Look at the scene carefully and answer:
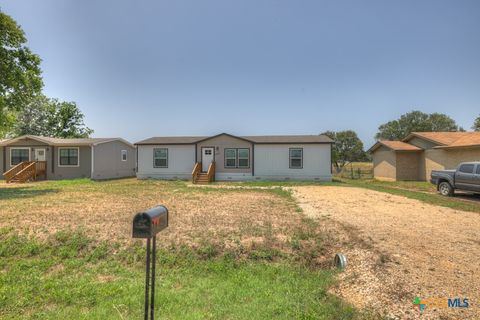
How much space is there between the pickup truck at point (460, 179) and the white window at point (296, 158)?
26.4 ft

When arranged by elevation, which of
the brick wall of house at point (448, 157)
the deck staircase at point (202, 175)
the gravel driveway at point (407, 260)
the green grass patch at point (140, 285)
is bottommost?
the green grass patch at point (140, 285)

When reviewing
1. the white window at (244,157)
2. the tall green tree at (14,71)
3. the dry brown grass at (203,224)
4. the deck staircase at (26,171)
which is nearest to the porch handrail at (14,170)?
the deck staircase at (26,171)

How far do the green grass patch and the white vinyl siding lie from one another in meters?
15.0

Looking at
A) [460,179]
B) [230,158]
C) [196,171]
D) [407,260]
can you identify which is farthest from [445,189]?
[196,171]

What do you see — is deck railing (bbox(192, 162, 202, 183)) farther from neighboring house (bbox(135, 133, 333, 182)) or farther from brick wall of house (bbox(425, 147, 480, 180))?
brick wall of house (bbox(425, 147, 480, 180))

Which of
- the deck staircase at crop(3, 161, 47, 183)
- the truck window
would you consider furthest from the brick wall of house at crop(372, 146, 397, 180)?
the deck staircase at crop(3, 161, 47, 183)

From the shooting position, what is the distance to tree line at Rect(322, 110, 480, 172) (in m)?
43.2

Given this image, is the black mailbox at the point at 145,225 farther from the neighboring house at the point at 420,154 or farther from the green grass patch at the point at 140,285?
the neighboring house at the point at 420,154

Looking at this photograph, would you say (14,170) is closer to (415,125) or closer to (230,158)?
(230,158)

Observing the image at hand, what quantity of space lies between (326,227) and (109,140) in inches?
790

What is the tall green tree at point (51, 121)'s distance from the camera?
40.6m

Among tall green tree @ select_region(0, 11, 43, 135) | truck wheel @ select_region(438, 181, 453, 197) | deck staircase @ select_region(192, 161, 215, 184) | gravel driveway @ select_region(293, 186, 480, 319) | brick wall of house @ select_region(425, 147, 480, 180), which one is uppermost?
tall green tree @ select_region(0, 11, 43, 135)

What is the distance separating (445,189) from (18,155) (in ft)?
93.9

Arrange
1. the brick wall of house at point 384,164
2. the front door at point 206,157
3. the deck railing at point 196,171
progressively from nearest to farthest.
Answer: the deck railing at point 196,171 → the front door at point 206,157 → the brick wall of house at point 384,164
